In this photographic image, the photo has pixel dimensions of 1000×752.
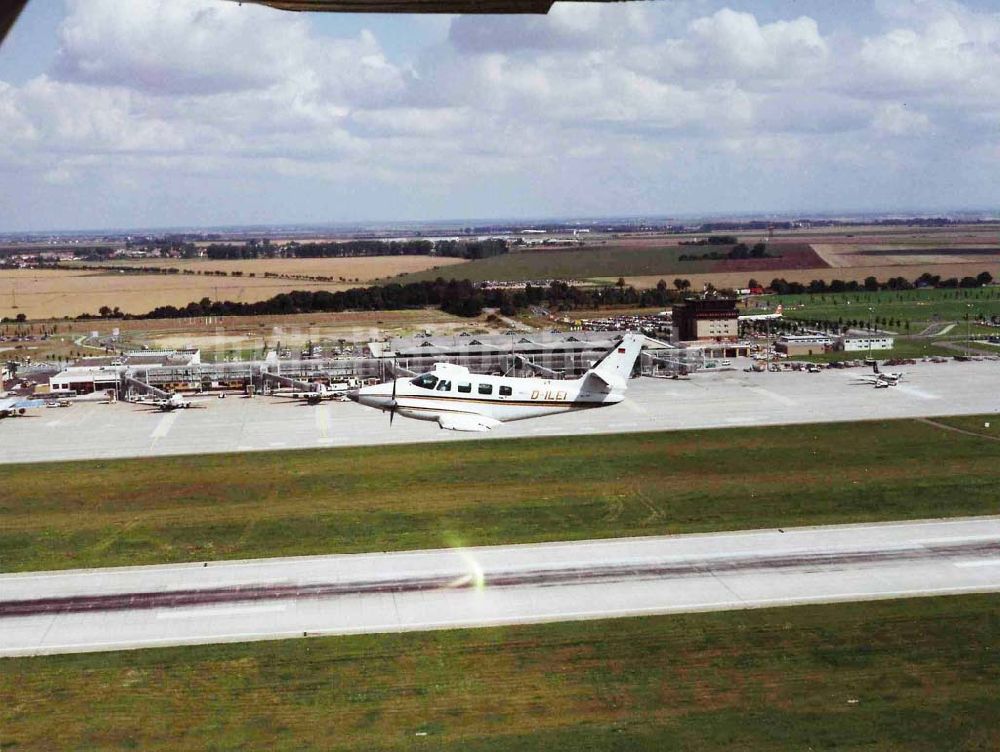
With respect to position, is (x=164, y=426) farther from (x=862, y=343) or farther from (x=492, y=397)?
(x=862, y=343)

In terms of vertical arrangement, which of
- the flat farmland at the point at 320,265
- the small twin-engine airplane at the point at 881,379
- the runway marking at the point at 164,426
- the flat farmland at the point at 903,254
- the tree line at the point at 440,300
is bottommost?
the runway marking at the point at 164,426

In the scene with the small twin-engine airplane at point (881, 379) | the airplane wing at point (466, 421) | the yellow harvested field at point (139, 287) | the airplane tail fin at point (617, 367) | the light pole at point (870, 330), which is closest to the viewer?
the airplane wing at point (466, 421)

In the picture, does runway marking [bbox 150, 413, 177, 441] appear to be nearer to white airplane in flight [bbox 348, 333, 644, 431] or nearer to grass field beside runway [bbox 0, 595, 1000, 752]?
white airplane in flight [bbox 348, 333, 644, 431]

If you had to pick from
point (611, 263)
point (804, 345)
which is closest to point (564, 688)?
point (804, 345)

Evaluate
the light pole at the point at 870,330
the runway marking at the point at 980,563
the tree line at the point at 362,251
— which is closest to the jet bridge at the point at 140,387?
the runway marking at the point at 980,563

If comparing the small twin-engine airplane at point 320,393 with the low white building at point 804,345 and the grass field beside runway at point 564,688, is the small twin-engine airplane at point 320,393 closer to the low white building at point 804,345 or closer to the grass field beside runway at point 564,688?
the low white building at point 804,345

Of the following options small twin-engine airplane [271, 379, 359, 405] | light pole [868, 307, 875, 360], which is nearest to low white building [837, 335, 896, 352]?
light pole [868, 307, 875, 360]
